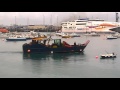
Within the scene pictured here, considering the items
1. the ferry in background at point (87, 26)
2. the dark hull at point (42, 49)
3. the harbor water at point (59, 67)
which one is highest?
the ferry in background at point (87, 26)

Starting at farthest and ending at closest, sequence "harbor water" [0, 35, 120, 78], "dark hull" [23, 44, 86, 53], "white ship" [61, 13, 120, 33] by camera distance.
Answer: "white ship" [61, 13, 120, 33], "dark hull" [23, 44, 86, 53], "harbor water" [0, 35, 120, 78]

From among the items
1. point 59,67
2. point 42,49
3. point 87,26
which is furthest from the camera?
point 87,26

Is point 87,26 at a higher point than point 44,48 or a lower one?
higher

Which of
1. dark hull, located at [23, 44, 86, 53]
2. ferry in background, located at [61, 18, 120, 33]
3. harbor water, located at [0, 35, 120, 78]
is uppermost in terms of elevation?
ferry in background, located at [61, 18, 120, 33]

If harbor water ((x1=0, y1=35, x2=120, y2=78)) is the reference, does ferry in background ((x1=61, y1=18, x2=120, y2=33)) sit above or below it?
above

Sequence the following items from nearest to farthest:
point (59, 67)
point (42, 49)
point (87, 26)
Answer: point (59, 67), point (42, 49), point (87, 26)

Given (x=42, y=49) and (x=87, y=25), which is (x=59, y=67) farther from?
(x=87, y=25)

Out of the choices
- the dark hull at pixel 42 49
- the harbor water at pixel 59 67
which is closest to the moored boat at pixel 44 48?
the dark hull at pixel 42 49

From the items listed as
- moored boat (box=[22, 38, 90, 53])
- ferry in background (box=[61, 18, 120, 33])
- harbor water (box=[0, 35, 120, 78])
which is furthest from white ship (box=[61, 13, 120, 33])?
harbor water (box=[0, 35, 120, 78])

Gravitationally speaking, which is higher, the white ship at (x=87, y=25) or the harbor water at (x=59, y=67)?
the white ship at (x=87, y=25)

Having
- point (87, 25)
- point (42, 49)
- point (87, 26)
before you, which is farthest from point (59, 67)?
point (87, 25)

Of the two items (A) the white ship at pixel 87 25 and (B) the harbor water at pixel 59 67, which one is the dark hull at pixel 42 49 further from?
(A) the white ship at pixel 87 25

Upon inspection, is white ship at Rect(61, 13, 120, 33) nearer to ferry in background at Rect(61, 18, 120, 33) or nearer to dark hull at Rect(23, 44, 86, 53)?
ferry in background at Rect(61, 18, 120, 33)
